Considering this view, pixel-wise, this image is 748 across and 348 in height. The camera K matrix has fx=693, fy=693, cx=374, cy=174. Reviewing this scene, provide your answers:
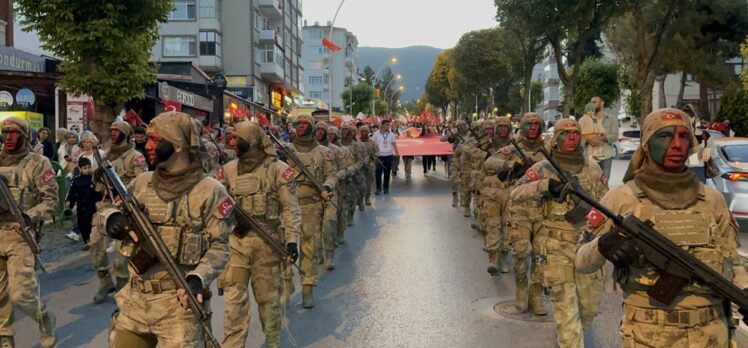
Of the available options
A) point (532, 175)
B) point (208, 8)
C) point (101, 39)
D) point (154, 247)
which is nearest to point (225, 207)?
point (154, 247)

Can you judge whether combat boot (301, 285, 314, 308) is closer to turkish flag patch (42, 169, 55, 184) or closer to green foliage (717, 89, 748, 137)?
turkish flag patch (42, 169, 55, 184)

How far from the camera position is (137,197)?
157 inches

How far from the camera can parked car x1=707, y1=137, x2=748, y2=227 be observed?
1113 centimetres

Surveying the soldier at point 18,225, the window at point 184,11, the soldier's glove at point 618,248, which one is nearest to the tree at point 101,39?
the soldier at point 18,225

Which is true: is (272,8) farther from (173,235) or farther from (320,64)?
(320,64)

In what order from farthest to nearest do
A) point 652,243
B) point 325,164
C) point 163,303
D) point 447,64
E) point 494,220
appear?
point 447,64
point 494,220
point 325,164
point 163,303
point 652,243

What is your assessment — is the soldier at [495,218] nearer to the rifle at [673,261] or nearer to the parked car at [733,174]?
the parked car at [733,174]

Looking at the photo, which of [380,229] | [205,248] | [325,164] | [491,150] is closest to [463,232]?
[380,229]

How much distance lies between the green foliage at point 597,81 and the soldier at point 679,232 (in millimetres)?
56132

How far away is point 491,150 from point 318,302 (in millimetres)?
3789

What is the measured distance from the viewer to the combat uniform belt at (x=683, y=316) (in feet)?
11.3

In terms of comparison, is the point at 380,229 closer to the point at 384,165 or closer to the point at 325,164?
the point at 325,164

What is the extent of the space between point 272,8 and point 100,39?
4419 cm

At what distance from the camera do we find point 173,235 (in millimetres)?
3895
